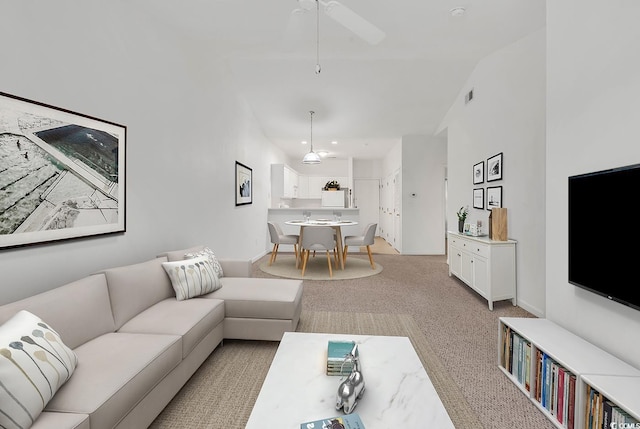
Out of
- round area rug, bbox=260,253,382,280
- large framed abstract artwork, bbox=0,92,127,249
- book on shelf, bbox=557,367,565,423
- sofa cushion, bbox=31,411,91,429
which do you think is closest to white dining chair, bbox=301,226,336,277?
round area rug, bbox=260,253,382,280

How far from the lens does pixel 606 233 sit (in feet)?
5.64

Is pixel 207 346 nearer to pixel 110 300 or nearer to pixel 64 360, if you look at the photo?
pixel 110 300

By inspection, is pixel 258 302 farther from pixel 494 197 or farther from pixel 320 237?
pixel 494 197

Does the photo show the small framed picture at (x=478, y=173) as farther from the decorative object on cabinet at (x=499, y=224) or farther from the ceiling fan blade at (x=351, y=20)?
the ceiling fan blade at (x=351, y=20)

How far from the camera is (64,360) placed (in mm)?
1293

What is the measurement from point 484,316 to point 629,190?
6.49ft

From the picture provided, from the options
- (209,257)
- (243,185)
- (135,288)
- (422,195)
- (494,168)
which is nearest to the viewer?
(135,288)

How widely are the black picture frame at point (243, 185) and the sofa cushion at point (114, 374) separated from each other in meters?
3.42

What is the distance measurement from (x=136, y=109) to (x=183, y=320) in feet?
5.93

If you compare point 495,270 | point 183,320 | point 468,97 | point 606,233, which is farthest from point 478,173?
point 183,320

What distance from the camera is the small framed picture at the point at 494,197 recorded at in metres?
3.79

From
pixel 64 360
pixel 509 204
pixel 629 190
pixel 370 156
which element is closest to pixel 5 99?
pixel 64 360

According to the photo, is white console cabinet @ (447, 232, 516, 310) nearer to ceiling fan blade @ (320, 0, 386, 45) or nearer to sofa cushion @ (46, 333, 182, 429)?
ceiling fan blade @ (320, 0, 386, 45)

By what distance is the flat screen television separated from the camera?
1562 mm
